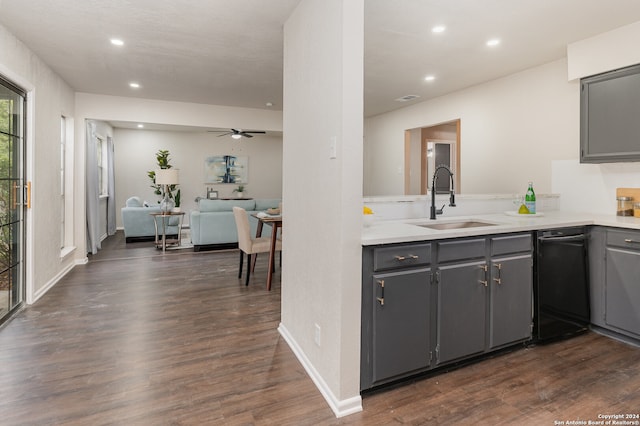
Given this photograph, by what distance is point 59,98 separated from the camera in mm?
4352

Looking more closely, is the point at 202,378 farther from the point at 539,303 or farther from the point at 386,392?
the point at 539,303

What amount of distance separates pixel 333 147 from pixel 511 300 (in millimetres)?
1635

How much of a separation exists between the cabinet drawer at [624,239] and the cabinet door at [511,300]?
0.76 metres

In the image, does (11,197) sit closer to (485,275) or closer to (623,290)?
(485,275)

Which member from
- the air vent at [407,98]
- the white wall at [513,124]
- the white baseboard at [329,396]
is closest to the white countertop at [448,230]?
the white baseboard at [329,396]

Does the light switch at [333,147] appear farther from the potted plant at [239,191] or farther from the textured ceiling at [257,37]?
the potted plant at [239,191]

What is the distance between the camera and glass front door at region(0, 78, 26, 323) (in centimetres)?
301

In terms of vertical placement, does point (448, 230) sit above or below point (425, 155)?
below

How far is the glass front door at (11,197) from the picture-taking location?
118 inches

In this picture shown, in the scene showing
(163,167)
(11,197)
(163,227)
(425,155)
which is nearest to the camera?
(11,197)

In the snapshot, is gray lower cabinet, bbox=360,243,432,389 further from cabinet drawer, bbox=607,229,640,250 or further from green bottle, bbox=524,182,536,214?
green bottle, bbox=524,182,536,214

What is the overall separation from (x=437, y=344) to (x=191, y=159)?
8113mm

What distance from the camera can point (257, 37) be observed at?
10.4ft

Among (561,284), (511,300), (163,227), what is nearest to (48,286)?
(163,227)
